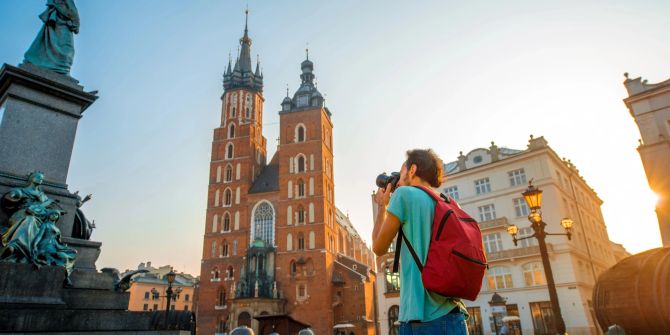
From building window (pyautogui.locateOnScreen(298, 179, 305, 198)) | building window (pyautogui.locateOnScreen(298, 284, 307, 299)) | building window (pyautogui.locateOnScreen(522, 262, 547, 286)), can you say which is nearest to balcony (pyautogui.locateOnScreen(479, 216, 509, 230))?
building window (pyautogui.locateOnScreen(522, 262, 547, 286))

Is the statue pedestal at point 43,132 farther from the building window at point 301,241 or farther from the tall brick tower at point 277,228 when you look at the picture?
the building window at point 301,241

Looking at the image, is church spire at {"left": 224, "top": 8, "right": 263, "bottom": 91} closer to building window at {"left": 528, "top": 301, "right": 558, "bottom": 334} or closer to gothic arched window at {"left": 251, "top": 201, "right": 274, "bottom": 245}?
gothic arched window at {"left": 251, "top": 201, "right": 274, "bottom": 245}

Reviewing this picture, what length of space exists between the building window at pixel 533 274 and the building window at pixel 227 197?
28868 millimetres

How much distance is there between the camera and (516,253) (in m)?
24.6

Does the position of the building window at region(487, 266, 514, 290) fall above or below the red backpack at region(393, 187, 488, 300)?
above

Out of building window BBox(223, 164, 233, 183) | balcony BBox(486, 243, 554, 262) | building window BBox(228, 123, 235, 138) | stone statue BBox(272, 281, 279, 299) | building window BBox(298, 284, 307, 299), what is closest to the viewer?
Result: balcony BBox(486, 243, 554, 262)

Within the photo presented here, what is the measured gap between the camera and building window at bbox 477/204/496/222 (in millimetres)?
27203

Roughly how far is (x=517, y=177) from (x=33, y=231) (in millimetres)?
27257

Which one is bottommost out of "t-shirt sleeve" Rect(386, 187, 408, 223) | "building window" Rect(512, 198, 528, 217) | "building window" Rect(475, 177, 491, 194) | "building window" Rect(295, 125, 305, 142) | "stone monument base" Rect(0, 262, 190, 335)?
"stone monument base" Rect(0, 262, 190, 335)

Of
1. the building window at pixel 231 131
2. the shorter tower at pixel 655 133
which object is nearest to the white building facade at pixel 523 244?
the shorter tower at pixel 655 133

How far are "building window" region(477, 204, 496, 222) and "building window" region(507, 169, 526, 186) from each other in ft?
6.95

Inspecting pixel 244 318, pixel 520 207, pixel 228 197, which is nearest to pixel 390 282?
pixel 520 207

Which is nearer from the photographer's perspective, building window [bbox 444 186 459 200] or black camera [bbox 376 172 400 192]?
black camera [bbox 376 172 400 192]

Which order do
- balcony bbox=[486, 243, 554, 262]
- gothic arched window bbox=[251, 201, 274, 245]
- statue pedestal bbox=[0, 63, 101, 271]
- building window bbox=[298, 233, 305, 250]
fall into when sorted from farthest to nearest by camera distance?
→ 1. gothic arched window bbox=[251, 201, 274, 245]
2. building window bbox=[298, 233, 305, 250]
3. balcony bbox=[486, 243, 554, 262]
4. statue pedestal bbox=[0, 63, 101, 271]
